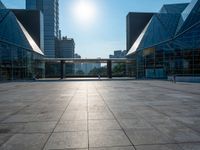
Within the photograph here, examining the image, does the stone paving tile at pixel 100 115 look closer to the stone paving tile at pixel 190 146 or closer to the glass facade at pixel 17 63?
the stone paving tile at pixel 190 146

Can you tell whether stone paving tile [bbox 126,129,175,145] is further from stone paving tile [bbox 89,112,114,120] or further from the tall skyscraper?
the tall skyscraper

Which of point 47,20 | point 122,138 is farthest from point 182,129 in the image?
point 47,20

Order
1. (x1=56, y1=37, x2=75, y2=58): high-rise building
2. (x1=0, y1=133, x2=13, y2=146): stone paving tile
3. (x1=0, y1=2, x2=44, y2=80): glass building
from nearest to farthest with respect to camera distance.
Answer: (x1=0, y1=133, x2=13, y2=146): stone paving tile → (x1=0, y1=2, x2=44, y2=80): glass building → (x1=56, y1=37, x2=75, y2=58): high-rise building

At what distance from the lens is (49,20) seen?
552 feet

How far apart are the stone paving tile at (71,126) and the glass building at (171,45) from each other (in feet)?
111

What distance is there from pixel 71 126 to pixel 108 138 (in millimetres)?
1639

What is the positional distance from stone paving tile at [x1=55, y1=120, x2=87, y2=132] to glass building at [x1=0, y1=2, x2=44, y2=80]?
37.2 meters

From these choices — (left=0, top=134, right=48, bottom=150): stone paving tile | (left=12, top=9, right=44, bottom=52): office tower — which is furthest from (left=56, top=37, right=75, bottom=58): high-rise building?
(left=0, top=134, right=48, bottom=150): stone paving tile

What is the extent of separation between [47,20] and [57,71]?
98.7 meters

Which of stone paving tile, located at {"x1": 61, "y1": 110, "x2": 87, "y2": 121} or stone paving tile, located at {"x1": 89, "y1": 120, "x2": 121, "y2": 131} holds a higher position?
stone paving tile, located at {"x1": 61, "y1": 110, "x2": 87, "y2": 121}

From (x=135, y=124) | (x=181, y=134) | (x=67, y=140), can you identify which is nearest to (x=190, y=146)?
(x=181, y=134)

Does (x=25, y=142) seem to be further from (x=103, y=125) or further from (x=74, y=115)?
(x=74, y=115)

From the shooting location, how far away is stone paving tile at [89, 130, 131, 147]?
509cm

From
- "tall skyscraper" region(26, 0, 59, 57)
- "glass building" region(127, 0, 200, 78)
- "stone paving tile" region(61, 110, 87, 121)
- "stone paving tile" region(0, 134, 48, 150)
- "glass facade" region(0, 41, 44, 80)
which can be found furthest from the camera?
"tall skyscraper" region(26, 0, 59, 57)
